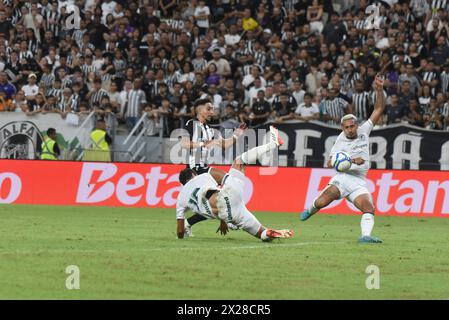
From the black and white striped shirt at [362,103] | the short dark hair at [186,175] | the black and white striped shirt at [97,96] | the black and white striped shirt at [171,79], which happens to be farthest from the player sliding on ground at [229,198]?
the black and white striped shirt at [171,79]

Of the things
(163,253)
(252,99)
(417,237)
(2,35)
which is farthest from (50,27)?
(163,253)

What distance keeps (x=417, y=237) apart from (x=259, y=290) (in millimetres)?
8627

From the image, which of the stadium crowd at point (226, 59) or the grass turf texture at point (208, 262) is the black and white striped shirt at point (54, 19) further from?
the grass turf texture at point (208, 262)

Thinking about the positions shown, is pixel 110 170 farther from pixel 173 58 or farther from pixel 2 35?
pixel 2 35

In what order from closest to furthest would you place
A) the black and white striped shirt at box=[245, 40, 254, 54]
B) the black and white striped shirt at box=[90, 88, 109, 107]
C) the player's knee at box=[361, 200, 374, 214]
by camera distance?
1. the player's knee at box=[361, 200, 374, 214]
2. the black and white striped shirt at box=[90, 88, 109, 107]
3. the black and white striped shirt at box=[245, 40, 254, 54]

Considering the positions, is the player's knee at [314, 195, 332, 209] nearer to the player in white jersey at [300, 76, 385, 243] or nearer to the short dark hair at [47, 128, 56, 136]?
the player in white jersey at [300, 76, 385, 243]

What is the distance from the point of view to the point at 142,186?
2811 cm

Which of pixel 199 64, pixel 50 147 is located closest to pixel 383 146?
pixel 199 64

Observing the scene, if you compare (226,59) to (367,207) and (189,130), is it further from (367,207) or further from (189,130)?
(367,207)

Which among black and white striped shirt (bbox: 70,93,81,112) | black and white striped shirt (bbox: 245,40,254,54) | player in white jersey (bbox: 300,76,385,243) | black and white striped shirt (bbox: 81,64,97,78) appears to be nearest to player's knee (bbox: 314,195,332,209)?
player in white jersey (bbox: 300,76,385,243)

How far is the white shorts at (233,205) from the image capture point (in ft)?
55.5

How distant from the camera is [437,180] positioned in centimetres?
2670

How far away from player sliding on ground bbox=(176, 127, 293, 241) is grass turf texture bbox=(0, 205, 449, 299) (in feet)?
1.09

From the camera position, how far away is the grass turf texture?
40.2 ft
